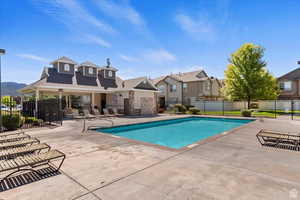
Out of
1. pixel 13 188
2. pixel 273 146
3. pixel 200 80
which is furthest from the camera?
pixel 200 80

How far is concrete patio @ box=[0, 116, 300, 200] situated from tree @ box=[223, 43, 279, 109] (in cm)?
2074

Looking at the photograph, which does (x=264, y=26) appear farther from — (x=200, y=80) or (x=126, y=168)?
(x=200, y=80)

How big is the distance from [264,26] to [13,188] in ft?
52.3

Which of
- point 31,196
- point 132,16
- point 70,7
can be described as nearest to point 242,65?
point 132,16

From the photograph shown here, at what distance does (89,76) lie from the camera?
21547mm

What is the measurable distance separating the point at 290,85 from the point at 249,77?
1139 centimetres

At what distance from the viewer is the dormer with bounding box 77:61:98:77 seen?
70.0ft

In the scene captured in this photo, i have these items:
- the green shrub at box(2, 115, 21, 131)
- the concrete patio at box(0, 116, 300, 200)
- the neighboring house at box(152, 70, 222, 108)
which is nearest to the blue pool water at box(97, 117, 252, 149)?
the concrete patio at box(0, 116, 300, 200)

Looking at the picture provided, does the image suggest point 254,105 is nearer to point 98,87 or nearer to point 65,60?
point 98,87

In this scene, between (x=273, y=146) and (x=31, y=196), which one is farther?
(x=273, y=146)

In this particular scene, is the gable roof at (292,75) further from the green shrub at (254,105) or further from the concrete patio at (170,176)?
the concrete patio at (170,176)

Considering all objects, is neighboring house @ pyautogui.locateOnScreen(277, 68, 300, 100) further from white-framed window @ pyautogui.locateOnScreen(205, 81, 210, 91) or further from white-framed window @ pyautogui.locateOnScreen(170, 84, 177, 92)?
white-framed window @ pyautogui.locateOnScreen(170, 84, 177, 92)

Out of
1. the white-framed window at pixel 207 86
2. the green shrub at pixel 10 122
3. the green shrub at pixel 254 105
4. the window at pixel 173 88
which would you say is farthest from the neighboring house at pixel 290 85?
the green shrub at pixel 10 122

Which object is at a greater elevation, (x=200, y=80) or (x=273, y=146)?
(x=200, y=80)
